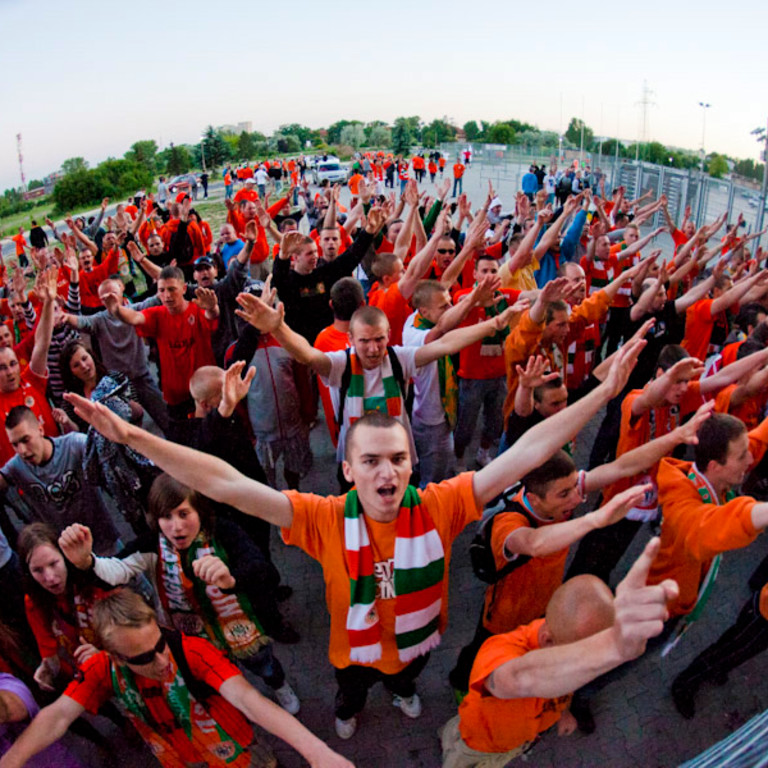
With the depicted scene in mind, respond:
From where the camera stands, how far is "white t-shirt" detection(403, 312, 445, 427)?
4.47 meters

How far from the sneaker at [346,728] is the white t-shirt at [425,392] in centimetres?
218

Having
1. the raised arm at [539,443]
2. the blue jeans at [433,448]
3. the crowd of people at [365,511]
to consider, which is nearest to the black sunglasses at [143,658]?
the crowd of people at [365,511]

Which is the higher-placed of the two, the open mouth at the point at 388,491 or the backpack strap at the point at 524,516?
the open mouth at the point at 388,491

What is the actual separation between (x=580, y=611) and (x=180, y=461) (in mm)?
1484

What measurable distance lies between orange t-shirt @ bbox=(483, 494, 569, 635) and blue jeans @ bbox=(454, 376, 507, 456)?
2.49m

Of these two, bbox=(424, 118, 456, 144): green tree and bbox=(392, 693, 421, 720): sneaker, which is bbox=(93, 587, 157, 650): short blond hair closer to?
bbox=(392, 693, 421, 720): sneaker

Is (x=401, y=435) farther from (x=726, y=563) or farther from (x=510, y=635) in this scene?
(x=726, y=563)

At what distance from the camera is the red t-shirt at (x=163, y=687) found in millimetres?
2203

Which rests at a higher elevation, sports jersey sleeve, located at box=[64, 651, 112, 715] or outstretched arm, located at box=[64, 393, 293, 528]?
outstretched arm, located at box=[64, 393, 293, 528]

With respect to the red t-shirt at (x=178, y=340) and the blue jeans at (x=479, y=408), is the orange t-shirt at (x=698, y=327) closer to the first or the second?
the blue jeans at (x=479, y=408)

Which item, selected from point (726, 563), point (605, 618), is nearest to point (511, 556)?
point (605, 618)

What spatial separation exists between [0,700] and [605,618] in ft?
7.41

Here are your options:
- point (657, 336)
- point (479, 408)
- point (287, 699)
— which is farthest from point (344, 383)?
point (657, 336)

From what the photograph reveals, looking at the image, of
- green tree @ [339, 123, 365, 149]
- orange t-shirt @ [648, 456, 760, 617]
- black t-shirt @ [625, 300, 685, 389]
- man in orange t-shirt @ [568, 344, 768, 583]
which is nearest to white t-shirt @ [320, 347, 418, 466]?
man in orange t-shirt @ [568, 344, 768, 583]
